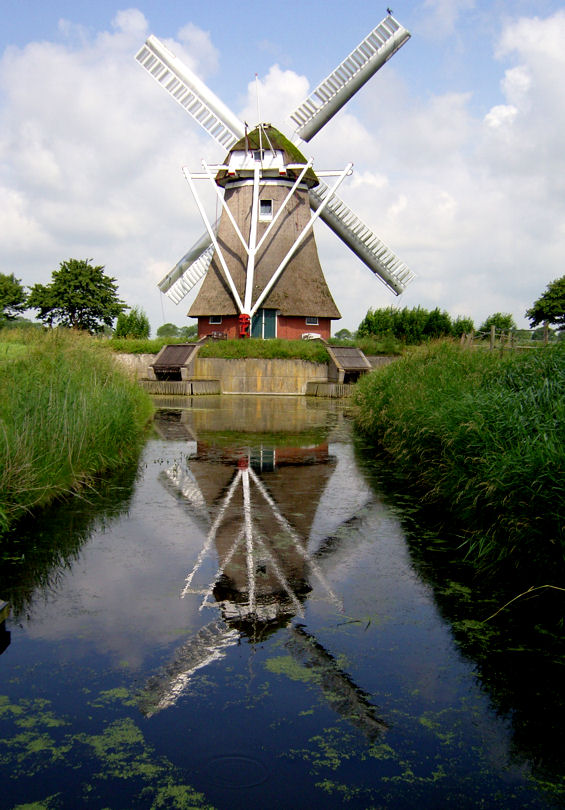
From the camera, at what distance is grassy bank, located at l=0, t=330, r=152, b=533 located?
6.18 meters

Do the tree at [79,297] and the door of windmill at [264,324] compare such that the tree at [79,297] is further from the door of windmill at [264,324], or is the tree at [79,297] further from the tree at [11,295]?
the door of windmill at [264,324]

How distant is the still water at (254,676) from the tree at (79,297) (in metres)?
34.8

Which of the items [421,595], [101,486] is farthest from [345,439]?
[421,595]

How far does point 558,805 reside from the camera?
2482mm

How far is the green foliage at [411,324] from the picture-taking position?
99.2 feet

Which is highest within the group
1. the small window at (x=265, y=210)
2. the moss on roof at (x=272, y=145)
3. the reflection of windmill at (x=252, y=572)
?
the moss on roof at (x=272, y=145)

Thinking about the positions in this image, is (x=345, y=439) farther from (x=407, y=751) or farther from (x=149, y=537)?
(x=407, y=751)

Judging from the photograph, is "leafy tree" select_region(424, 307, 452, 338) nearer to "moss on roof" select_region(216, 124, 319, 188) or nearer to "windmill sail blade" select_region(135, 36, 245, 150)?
"moss on roof" select_region(216, 124, 319, 188)

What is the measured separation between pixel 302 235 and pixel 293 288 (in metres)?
2.51

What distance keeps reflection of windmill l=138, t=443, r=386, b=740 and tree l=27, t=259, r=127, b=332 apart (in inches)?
1262

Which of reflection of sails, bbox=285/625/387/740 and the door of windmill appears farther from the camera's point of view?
the door of windmill

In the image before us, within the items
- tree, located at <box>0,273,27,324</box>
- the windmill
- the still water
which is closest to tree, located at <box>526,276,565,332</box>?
the windmill

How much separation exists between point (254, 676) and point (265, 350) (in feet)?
71.0

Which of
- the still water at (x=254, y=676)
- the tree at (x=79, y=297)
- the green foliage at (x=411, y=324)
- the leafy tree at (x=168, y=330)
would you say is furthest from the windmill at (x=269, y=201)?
the leafy tree at (x=168, y=330)
